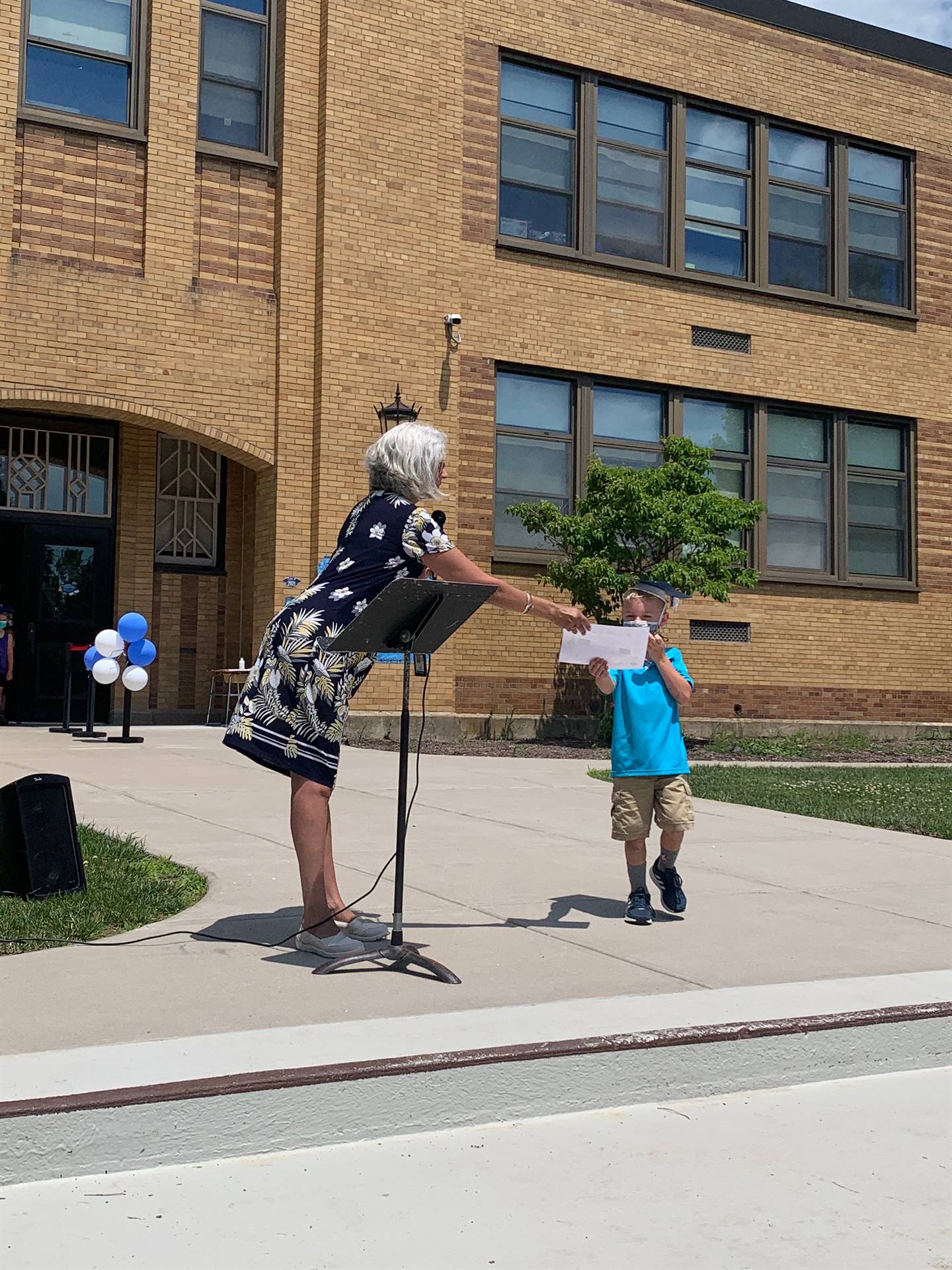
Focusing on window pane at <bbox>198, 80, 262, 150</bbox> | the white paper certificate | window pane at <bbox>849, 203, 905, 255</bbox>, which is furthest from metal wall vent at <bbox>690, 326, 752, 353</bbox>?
the white paper certificate

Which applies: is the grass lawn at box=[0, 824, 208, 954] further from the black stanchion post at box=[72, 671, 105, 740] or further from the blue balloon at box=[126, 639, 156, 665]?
the black stanchion post at box=[72, 671, 105, 740]

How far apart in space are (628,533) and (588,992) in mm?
11711

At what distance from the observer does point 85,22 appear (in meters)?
15.7

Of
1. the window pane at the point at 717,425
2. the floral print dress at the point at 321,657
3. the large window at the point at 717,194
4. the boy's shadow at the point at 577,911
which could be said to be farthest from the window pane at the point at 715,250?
the floral print dress at the point at 321,657

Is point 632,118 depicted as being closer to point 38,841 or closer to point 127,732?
point 127,732

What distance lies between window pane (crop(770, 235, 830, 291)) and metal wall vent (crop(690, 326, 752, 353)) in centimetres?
111

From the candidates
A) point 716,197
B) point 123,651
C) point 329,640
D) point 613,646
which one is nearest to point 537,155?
point 716,197

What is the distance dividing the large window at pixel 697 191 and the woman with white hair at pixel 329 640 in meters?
13.2

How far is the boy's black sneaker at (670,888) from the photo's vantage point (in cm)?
648

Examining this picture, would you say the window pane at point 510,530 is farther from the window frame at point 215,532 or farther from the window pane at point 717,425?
the window frame at point 215,532

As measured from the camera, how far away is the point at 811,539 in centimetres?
2008

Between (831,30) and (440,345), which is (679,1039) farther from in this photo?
(831,30)

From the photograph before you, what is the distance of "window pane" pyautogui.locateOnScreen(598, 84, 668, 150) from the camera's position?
61.5ft

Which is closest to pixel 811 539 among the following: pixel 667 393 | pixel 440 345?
pixel 667 393
